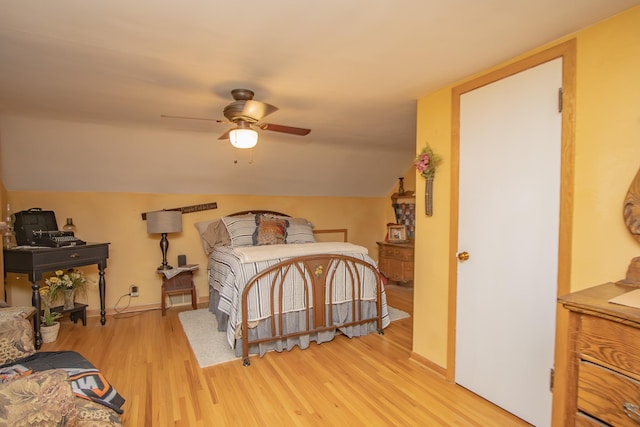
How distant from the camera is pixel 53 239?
125 inches

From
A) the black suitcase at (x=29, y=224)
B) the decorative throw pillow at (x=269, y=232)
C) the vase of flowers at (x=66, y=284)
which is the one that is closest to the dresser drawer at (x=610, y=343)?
the decorative throw pillow at (x=269, y=232)

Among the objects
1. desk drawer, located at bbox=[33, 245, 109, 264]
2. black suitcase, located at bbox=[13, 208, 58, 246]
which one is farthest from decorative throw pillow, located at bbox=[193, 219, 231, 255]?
black suitcase, located at bbox=[13, 208, 58, 246]

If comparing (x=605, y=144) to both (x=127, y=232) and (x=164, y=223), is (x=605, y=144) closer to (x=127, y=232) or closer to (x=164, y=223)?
(x=164, y=223)

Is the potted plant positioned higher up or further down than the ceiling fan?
further down

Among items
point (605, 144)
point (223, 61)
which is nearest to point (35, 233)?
point (223, 61)

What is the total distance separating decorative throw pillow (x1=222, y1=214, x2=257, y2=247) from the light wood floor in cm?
122

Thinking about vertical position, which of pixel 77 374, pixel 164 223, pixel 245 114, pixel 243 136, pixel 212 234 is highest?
pixel 245 114

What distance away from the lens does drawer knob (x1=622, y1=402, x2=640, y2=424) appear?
3.30 feet

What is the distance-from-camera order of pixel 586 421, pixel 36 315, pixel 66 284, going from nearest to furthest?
pixel 586 421
pixel 36 315
pixel 66 284

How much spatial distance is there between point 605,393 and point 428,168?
1.69 meters

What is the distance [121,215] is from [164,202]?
0.51 m

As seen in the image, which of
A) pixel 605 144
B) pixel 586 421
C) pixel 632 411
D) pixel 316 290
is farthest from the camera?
pixel 316 290

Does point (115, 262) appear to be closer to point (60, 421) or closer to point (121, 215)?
point (121, 215)

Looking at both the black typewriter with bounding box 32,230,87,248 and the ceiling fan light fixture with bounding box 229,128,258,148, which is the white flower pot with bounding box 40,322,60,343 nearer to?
the black typewriter with bounding box 32,230,87,248
